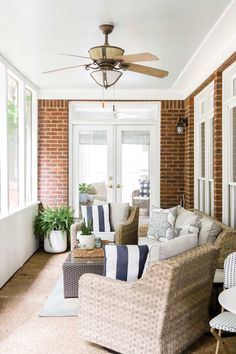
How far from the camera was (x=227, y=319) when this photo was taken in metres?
2.56

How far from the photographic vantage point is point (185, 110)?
6699 millimetres

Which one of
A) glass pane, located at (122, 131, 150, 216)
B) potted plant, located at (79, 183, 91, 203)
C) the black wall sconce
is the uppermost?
the black wall sconce

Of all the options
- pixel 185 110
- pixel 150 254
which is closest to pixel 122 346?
pixel 150 254

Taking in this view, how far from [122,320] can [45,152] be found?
4.41 meters

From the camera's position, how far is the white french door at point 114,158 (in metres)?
6.94

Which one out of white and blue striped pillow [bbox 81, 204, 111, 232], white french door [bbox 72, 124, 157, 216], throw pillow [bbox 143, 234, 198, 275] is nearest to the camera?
throw pillow [bbox 143, 234, 198, 275]

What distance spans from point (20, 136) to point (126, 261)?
135 inches

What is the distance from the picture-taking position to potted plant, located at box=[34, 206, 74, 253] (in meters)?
6.14

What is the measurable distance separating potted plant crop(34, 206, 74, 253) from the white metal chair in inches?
147

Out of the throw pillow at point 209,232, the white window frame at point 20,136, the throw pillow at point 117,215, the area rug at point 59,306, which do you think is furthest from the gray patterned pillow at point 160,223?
the white window frame at point 20,136

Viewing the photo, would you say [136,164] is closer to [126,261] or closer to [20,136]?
[20,136]

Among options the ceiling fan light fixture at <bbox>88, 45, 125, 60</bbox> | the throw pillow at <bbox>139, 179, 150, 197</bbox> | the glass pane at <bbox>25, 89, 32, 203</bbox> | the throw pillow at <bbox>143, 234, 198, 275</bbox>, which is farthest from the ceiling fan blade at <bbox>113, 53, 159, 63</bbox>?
the throw pillow at <bbox>139, 179, 150, 197</bbox>

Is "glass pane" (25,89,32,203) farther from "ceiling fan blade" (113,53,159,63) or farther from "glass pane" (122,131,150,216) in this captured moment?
"ceiling fan blade" (113,53,159,63)

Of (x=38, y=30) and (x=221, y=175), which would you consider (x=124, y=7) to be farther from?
(x=221, y=175)
